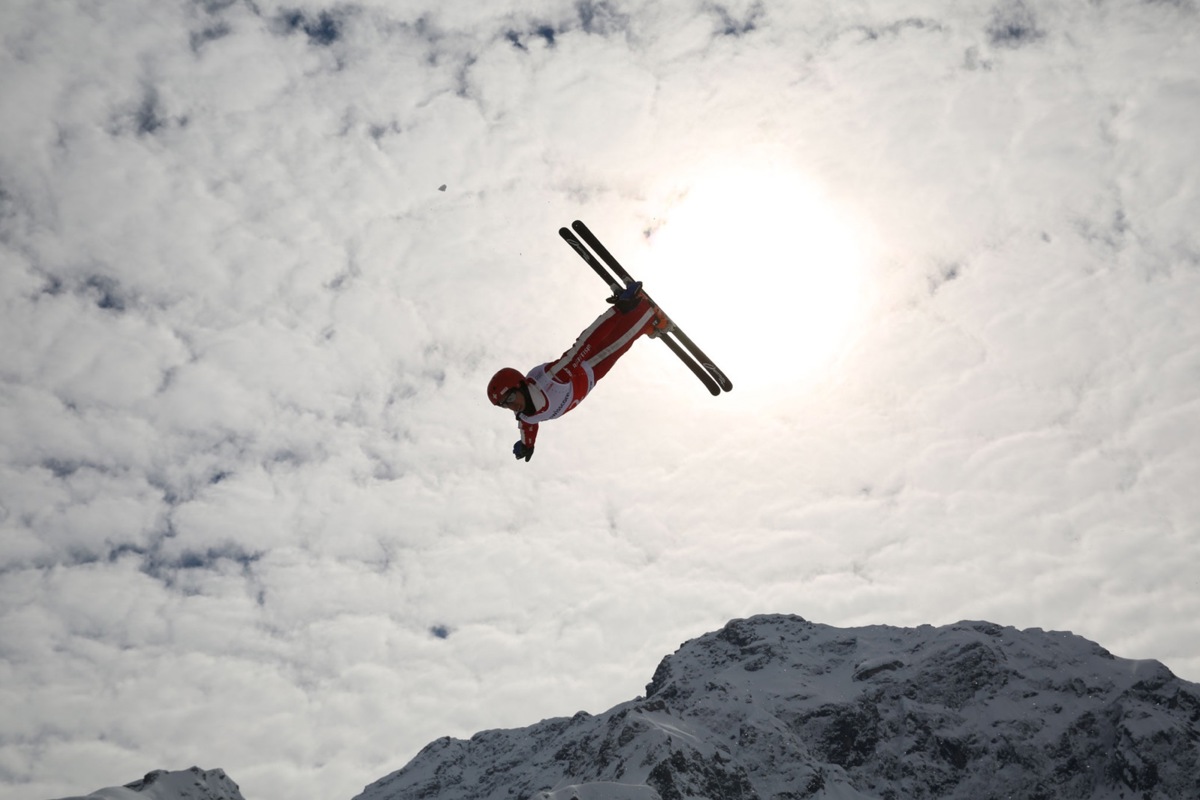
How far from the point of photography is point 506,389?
14.2 m

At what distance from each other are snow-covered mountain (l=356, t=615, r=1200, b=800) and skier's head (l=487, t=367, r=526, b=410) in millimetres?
105233

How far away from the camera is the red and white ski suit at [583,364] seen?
575 inches

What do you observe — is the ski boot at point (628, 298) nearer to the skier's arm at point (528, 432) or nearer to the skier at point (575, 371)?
the skier at point (575, 371)

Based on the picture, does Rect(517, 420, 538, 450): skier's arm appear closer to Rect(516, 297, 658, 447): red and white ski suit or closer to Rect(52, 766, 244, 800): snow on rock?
Rect(516, 297, 658, 447): red and white ski suit

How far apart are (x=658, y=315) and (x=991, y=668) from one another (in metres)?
163

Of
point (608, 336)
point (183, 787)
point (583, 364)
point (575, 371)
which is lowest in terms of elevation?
point (575, 371)

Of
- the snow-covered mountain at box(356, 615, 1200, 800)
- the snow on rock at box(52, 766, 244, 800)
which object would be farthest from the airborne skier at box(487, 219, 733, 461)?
Answer: the snow on rock at box(52, 766, 244, 800)

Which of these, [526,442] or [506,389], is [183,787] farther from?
[506,389]

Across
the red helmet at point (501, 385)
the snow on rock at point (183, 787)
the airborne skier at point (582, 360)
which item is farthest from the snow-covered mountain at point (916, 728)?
the red helmet at point (501, 385)

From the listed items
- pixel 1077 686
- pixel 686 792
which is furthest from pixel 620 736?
pixel 1077 686

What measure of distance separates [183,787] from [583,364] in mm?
174777

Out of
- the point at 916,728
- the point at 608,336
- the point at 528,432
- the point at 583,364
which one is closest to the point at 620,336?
the point at 608,336

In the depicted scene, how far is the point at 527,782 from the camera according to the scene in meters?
182

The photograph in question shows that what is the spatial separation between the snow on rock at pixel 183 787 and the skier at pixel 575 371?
147m
